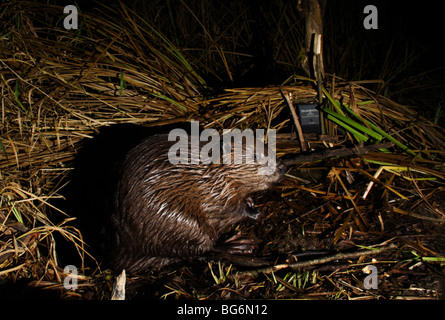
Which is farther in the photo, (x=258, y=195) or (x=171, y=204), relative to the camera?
(x=258, y=195)

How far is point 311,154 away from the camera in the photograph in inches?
98.3

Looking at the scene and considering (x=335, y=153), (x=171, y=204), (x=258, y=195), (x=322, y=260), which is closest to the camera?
(x=322, y=260)

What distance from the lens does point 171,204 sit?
2178 mm

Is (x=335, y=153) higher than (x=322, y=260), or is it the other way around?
(x=335, y=153)

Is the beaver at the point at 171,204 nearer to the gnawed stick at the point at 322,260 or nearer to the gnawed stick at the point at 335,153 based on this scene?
the gnawed stick at the point at 335,153

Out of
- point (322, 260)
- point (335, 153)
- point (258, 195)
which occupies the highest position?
point (335, 153)

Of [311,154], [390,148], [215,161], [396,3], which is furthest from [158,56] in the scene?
[396,3]

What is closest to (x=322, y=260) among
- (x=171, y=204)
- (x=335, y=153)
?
(x=335, y=153)

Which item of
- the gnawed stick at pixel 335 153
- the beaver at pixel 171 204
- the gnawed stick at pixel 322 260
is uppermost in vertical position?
the gnawed stick at pixel 335 153

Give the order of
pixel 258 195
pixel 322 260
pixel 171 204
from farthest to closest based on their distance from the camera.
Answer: pixel 258 195, pixel 171 204, pixel 322 260

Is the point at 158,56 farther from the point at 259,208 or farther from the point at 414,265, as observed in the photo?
the point at 414,265

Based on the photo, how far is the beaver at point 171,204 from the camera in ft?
6.83

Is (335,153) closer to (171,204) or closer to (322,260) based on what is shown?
(322,260)

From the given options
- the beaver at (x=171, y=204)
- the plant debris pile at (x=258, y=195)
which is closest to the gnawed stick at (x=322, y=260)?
the plant debris pile at (x=258, y=195)
